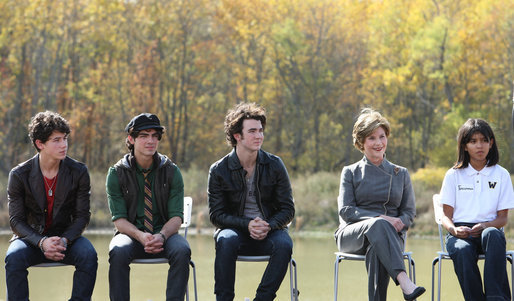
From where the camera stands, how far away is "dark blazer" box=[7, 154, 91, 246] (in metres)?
3.98

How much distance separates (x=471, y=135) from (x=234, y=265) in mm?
1608

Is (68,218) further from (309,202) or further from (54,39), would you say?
(54,39)

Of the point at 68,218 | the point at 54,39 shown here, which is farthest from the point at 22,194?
the point at 54,39

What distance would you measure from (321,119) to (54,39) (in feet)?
25.5

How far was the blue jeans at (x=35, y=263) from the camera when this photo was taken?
374 cm

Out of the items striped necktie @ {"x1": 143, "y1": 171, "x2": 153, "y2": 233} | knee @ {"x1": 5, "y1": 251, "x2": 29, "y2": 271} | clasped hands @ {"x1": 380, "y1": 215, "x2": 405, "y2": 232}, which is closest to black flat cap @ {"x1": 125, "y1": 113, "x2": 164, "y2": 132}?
striped necktie @ {"x1": 143, "y1": 171, "x2": 153, "y2": 233}

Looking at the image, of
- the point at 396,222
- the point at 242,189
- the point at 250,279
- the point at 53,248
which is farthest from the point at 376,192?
the point at 250,279

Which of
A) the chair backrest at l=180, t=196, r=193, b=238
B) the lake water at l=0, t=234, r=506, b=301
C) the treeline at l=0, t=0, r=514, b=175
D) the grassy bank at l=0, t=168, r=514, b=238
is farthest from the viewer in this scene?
the treeline at l=0, t=0, r=514, b=175

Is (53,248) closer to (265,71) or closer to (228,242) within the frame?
(228,242)

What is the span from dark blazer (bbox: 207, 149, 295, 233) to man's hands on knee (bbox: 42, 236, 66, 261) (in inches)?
35.1

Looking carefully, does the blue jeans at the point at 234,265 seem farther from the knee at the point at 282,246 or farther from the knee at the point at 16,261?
the knee at the point at 16,261

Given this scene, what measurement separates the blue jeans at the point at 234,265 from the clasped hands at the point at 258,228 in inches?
2.2

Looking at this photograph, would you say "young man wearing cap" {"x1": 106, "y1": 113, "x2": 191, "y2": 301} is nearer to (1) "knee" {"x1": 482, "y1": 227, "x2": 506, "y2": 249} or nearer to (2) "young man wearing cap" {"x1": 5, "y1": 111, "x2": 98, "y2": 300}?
(2) "young man wearing cap" {"x1": 5, "y1": 111, "x2": 98, "y2": 300}

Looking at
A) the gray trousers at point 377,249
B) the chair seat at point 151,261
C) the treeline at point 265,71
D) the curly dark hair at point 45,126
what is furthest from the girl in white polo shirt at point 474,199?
the treeline at point 265,71
